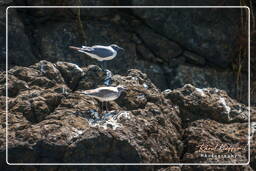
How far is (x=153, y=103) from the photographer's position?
21.8 ft

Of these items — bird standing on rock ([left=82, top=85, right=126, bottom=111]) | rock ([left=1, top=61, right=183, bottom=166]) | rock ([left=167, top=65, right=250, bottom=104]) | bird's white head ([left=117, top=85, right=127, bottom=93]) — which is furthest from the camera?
rock ([left=167, top=65, right=250, bottom=104])

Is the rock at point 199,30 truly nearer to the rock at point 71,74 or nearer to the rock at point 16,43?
the rock at point 16,43

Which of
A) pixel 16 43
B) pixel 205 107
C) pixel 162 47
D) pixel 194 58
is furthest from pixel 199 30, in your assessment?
pixel 205 107

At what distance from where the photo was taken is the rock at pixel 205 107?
687 centimetres

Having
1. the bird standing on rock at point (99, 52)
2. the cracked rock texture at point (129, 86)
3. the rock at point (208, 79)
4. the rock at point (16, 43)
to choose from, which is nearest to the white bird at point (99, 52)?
the bird standing on rock at point (99, 52)

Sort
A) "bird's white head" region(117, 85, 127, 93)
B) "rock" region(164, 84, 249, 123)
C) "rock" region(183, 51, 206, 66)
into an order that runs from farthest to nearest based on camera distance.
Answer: "rock" region(183, 51, 206, 66) < "rock" region(164, 84, 249, 123) < "bird's white head" region(117, 85, 127, 93)

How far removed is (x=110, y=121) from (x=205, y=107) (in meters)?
1.20

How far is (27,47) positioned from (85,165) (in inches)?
127

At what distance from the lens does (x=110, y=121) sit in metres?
6.16

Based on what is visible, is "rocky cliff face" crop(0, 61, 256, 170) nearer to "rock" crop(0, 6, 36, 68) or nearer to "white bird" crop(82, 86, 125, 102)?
"white bird" crop(82, 86, 125, 102)

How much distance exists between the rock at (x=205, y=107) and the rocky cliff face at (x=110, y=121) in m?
0.01

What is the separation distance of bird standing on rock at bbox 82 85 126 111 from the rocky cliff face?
0.31 feet

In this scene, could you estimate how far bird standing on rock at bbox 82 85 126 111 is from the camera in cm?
644

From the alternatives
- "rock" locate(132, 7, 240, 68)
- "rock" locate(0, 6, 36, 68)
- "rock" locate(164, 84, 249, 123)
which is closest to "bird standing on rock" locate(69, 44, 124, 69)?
"rock" locate(164, 84, 249, 123)
